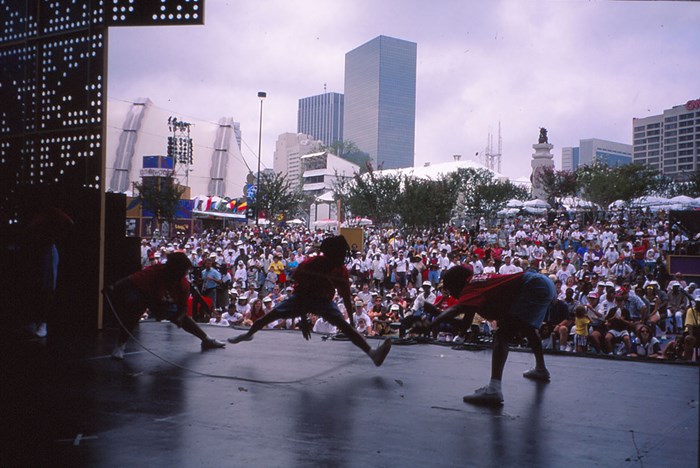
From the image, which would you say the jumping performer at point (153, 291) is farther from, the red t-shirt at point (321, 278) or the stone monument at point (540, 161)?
the stone monument at point (540, 161)

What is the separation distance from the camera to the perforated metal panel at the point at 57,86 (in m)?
9.11

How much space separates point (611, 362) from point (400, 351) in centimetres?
247

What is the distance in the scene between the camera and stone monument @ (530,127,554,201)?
5622cm

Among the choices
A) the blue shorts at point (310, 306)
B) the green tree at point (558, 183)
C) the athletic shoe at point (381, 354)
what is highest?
the green tree at point (558, 183)

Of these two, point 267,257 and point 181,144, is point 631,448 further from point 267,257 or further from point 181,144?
point 181,144

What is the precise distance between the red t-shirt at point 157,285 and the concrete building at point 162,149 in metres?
73.9

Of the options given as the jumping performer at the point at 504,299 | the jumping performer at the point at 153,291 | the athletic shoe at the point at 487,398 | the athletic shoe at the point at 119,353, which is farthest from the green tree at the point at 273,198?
the athletic shoe at the point at 487,398

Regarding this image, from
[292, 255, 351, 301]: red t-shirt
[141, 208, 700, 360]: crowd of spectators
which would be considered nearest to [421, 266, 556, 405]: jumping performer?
[141, 208, 700, 360]: crowd of spectators

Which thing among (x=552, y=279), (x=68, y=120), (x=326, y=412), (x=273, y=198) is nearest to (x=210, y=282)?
(x=68, y=120)

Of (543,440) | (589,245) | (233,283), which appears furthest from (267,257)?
(543,440)

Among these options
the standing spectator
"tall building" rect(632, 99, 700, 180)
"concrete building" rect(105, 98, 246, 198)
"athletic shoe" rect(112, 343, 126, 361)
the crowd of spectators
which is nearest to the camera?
"athletic shoe" rect(112, 343, 126, 361)

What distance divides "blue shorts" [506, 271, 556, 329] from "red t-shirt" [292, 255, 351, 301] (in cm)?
152

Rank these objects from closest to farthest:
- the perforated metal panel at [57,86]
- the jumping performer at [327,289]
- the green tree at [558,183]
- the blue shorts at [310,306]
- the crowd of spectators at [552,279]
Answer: the jumping performer at [327,289]
the blue shorts at [310,306]
the perforated metal panel at [57,86]
the crowd of spectators at [552,279]
the green tree at [558,183]

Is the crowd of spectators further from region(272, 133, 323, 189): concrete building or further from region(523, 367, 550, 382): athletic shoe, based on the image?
region(272, 133, 323, 189): concrete building
